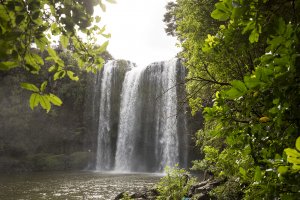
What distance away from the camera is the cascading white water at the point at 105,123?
105ft

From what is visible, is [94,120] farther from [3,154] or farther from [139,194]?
[139,194]

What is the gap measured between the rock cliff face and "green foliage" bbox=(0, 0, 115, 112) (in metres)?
25.1

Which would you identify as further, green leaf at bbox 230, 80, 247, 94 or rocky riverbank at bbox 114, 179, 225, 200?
rocky riverbank at bbox 114, 179, 225, 200

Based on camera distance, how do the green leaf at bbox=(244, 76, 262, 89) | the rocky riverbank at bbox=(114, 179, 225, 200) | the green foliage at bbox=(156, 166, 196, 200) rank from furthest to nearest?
the rocky riverbank at bbox=(114, 179, 225, 200) < the green foliage at bbox=(156, 166, 196, 200) < the green leaf at bbox=(244, 76, 262, 89)

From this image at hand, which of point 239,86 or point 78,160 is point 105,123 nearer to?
point 78,160

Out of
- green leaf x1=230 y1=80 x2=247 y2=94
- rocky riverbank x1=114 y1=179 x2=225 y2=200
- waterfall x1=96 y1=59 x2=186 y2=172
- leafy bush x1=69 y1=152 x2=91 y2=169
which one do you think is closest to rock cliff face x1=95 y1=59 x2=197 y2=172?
waterfall x1=96 y1=59 x2=186 y2=172

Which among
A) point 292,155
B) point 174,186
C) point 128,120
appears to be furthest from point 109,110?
point 292,155

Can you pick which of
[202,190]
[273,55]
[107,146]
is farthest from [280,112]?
[107,146]

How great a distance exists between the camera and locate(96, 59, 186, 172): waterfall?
28141 mm

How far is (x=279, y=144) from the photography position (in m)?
1.74

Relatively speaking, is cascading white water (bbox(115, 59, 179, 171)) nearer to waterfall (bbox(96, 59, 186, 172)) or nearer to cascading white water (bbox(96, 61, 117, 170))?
waterfall (bbox(96, 59, 186, 172))

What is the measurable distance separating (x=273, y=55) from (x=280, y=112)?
292 mm

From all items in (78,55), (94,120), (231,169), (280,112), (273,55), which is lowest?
(231,169)

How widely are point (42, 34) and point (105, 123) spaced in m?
32.5
